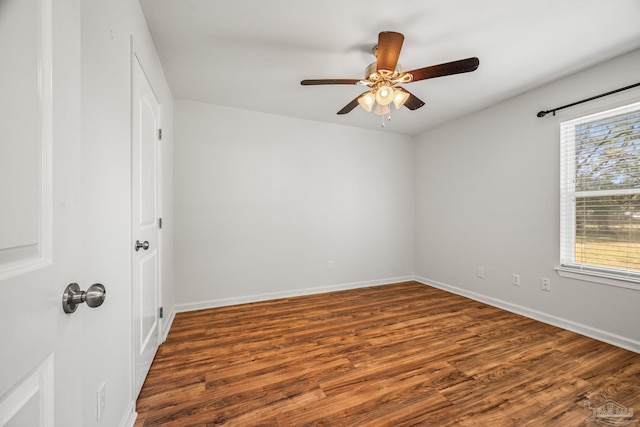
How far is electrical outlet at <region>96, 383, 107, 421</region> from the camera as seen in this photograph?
3.48 feet

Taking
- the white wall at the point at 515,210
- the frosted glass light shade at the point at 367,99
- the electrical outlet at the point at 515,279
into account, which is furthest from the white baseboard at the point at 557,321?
the frosted glass light shade at the point at 367,99

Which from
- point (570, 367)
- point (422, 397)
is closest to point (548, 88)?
point (570, 367)

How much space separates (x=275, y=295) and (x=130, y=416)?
6.96ft

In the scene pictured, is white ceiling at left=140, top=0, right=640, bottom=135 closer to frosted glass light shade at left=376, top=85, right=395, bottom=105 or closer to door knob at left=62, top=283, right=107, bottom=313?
frosted glass light shade at left=376, top=85, right=395, bottom=105

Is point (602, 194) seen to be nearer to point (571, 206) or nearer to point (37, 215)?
point (571, 206)

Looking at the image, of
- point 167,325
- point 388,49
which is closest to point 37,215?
point 388,49

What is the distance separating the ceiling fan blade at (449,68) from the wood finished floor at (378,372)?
2.11 meters

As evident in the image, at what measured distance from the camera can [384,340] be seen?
2.33m

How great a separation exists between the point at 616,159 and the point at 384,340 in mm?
2598

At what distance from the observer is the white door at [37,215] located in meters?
0.40

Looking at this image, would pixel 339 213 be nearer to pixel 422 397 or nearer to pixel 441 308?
pixel 441 308

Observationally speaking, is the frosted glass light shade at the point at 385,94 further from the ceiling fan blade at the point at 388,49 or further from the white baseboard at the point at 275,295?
the white baseboard at the point at 275,295

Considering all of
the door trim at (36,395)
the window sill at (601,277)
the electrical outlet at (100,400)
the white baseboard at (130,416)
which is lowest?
the white baseboard at (130,416)

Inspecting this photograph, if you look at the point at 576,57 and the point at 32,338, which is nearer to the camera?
the point at 32,338
